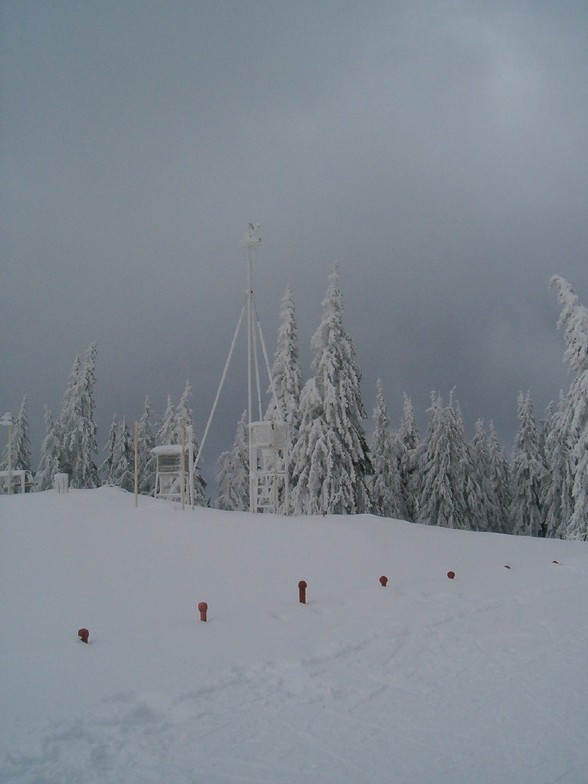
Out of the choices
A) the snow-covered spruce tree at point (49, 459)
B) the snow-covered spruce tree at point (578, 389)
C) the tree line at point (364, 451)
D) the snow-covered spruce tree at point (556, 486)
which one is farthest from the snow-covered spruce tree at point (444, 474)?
the snow-covered spruce tree at point (49, 459)

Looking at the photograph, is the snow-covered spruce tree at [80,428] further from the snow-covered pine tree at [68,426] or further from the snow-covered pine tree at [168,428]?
the snow-covered pine tree at [168,428]

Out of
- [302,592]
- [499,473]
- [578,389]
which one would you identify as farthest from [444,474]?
[302,592]

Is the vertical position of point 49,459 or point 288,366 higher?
point 288,366

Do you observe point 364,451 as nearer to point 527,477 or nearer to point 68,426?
point 527,477

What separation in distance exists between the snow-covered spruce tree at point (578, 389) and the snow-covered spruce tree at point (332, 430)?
31.8 ft

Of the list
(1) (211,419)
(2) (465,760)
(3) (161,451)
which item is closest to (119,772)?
(2) (465,760)

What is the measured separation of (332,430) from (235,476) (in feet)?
53.0

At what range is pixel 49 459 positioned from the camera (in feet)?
135

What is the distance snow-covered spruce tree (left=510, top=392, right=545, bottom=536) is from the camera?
4091 cm

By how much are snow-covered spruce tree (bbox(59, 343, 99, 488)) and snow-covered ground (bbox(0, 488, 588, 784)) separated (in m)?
24.3

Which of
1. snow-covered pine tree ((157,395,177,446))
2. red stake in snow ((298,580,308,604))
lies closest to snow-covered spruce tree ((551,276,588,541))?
red stake in snow ((298,580,308,604))

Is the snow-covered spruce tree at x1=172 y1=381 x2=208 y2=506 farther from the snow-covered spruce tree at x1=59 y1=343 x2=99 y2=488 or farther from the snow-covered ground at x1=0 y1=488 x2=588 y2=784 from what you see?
the snow-covered ground at x1=0 y1=488 x2=588 y2=784

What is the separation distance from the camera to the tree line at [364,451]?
93.4 ft

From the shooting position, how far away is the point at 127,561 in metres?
14.0
